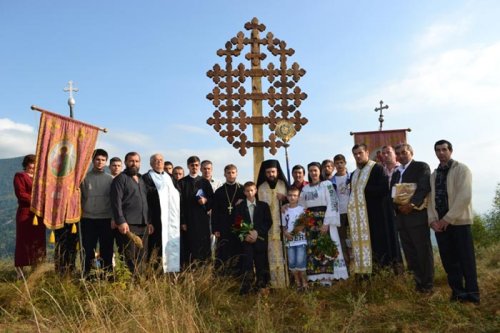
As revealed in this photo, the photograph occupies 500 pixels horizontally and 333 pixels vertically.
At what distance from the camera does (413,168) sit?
226 inches

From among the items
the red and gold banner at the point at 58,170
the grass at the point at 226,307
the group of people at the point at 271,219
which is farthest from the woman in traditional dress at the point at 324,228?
the red and gold banner at the point at 58,170

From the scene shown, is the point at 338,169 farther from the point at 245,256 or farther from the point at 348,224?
the point at 245,256

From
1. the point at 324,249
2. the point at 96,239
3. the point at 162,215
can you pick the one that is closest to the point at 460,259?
the point at 324,249

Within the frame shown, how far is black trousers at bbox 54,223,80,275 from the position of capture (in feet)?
20.1

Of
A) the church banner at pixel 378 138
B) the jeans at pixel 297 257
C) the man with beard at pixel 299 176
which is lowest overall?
the jeans at pixel 297 257

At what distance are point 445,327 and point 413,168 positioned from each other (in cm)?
204

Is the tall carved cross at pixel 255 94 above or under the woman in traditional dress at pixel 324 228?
above

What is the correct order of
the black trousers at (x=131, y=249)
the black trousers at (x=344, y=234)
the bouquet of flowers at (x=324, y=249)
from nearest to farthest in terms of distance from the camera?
1. the black trousers at (x=131, y=249)
2. the bouquet of flowers at (x=324, y=249)
3. the black trousers at (x=344, y=234)

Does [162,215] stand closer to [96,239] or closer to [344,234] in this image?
[96,239]

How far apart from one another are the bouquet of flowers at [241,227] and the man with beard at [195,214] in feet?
2.32

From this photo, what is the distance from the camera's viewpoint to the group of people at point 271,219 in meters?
5.66

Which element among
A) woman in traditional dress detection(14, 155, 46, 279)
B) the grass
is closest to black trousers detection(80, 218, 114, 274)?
the grass

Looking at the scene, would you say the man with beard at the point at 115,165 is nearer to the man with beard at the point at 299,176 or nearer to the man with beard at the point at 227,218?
the man with beard at the point at 227,218

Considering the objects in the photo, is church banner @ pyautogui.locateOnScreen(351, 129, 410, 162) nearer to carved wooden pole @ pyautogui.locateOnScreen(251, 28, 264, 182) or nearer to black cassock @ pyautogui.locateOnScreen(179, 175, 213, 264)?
carved wooden pole @ pyautogui.locateOnScreen(251, 28, 264, 182)
